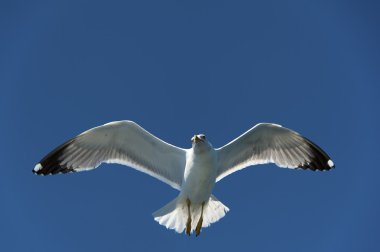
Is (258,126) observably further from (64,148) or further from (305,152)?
(64,148)

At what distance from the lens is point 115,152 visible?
7316 mm

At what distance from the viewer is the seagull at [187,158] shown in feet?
22.9

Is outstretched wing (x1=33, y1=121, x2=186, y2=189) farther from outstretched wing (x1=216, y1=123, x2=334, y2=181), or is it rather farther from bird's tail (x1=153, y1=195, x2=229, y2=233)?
outstretched wing (x1=216, y1=123, x2=334, y2=181)

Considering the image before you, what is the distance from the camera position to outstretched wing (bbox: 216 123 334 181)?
741cm

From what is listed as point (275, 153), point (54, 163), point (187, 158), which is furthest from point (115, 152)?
point (275, 153)

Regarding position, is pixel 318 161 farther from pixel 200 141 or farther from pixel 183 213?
pixel 183 213

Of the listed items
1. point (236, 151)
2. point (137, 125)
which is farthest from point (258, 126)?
point (137, 125)

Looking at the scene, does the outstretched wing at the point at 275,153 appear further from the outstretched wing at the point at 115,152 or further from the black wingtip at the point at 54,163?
the black wingtip at the point at 54,163

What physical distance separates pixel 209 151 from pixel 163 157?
2.58 feet

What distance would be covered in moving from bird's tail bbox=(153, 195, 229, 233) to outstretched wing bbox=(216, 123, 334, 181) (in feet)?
1.35

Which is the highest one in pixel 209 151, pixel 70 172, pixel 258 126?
pixel 258 126

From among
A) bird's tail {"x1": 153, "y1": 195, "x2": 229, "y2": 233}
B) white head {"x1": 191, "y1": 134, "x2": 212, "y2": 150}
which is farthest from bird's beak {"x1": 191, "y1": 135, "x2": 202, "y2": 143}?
bird's tail {"x1": 153, "y1": 195, "x2": 229, "y2": 233}

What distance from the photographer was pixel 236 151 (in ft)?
24.4

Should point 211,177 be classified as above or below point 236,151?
below
